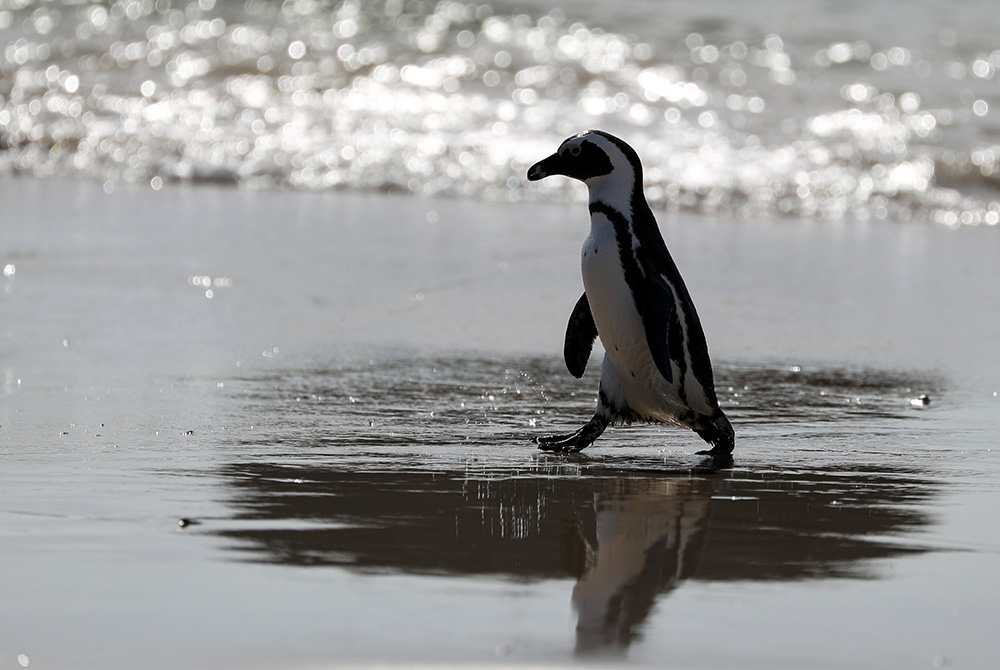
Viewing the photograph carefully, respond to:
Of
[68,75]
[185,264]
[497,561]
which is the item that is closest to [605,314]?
[497,561]

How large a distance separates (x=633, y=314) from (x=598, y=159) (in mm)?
433

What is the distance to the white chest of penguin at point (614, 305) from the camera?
→ 3.75 metres

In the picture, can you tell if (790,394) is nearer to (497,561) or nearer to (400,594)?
(497,561)

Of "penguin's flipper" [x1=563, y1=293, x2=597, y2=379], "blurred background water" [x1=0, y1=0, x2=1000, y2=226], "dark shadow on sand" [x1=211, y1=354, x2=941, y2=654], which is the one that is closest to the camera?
"dark shadow on sand" [x1=211, y1=354, x2=941, y2=654]

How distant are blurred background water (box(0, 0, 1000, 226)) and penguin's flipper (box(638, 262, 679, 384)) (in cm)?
650

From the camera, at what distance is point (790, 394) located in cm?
467

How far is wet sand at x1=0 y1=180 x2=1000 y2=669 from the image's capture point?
2.30 meters

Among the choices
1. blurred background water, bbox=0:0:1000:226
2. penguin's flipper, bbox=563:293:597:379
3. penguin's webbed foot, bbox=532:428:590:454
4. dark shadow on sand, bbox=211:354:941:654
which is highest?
blurred background water, bbox=0:0:1000:226

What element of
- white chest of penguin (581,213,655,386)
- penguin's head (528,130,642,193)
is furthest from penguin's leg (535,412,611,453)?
penguin's head (528,130,642,193)

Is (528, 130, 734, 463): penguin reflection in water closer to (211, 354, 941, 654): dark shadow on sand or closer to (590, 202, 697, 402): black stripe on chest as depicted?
(590, 202, 697, 402): black stripe on chest

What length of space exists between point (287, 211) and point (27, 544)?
6.46m

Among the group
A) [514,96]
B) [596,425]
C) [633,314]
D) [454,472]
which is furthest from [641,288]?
[514,96]

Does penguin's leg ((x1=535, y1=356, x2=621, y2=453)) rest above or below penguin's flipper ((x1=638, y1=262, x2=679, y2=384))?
below

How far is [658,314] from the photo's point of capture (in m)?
3.69
